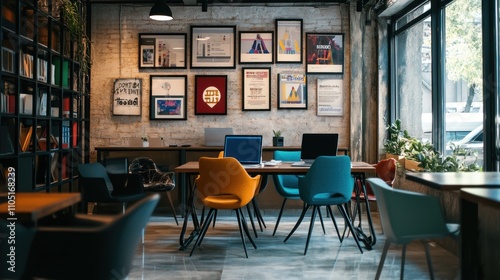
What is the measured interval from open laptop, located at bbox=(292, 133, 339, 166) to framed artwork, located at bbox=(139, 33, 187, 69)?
9.15 feet

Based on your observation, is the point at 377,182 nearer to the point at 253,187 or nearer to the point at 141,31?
the point at 253,187

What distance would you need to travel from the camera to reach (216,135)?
22.0 feet

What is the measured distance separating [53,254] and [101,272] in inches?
7.8

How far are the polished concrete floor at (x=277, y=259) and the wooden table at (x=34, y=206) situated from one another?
174 cm

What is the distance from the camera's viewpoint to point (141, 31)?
7129 mm

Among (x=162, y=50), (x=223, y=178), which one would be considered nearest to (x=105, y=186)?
(x=223, y=178)

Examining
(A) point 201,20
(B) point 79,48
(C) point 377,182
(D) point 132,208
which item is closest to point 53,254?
(D) point 132,208

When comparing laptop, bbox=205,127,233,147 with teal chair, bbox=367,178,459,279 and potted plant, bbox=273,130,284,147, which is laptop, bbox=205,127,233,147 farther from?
teal chair, bbox=367,178,459,279

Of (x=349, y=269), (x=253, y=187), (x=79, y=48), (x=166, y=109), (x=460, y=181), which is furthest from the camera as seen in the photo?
(x=166, y=109)

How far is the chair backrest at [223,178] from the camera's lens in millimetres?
4191

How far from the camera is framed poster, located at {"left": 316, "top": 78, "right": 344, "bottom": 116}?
7070 millimetres

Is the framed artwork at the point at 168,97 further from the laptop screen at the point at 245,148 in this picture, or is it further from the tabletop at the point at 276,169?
the tabletop at the point at 276,169

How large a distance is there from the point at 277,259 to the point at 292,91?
340 centimetres

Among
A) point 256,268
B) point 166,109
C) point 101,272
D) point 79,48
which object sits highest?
point 79,48
